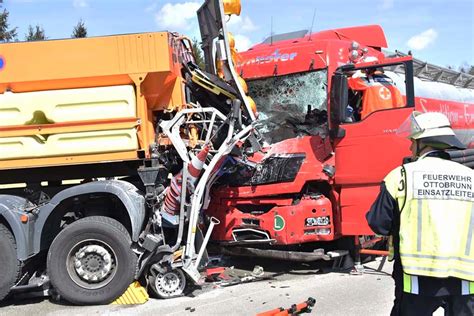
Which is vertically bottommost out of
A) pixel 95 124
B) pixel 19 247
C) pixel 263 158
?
pixel 19 247

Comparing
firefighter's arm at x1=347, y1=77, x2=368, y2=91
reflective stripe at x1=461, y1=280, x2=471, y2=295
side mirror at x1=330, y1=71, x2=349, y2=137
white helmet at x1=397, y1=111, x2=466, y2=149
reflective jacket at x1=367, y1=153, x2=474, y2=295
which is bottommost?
reflective stripe at x1=461, y1=280, x2=471, y2=295

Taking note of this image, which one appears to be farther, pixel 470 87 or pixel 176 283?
pixel 470 87

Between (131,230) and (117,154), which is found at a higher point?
(117,154)

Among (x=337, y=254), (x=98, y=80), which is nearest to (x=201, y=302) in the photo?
(x=337, y=254)

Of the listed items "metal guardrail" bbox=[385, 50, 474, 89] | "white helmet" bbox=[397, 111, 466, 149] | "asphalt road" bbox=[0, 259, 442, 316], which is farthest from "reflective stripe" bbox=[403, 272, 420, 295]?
"metal guardrail" bbox=[385, 50, 474, 89]

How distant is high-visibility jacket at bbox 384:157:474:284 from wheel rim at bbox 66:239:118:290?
3.42 meters

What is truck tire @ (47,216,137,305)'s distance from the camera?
5.16 metres

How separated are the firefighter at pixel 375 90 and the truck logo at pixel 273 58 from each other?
867 millimetres

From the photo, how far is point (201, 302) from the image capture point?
517cm

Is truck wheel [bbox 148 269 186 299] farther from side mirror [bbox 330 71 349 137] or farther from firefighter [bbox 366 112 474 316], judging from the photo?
firefighter [bbox 366 112 474 316]

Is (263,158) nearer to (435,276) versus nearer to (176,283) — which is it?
(176,283)

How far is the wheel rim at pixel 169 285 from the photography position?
5336mm

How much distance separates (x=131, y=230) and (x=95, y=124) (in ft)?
4.05

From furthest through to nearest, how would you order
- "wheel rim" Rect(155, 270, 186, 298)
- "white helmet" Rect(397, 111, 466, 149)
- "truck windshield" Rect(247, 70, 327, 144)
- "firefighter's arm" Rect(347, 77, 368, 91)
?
"truck windshield" Rect(247, 70, 327, 144) < "firefighter's arm" Rect(347, 77, 368, 91) < "wheel rim" Rect(155, 270, 186, 298) < "white helmet" Rect(397, 111, 466, 149)
